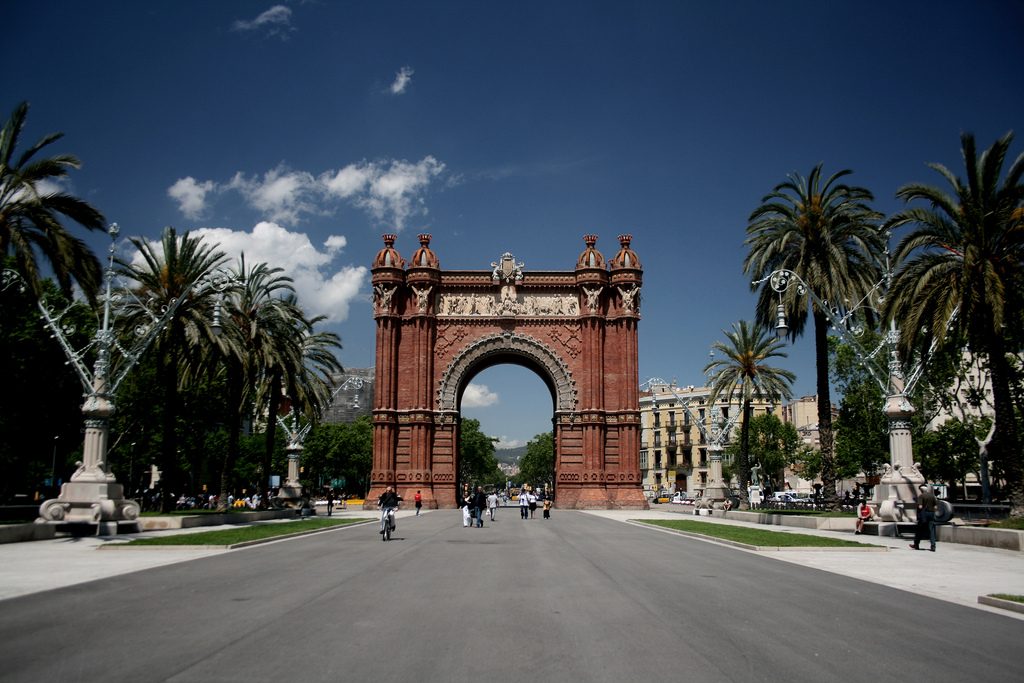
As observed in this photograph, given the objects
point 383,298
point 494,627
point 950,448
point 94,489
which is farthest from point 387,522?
point 950,448

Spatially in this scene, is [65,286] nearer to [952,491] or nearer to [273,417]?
[273,417]

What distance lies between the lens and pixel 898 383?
92.0 ft

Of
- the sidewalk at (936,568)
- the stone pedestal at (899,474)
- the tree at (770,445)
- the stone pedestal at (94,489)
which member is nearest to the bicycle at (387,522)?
the stone pedestal at (94,489)

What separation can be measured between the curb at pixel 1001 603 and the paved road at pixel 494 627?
0.38 meters

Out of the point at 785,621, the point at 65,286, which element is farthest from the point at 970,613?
the point at 65,286

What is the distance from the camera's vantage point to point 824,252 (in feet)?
109

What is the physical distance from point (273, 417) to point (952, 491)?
5037 cm

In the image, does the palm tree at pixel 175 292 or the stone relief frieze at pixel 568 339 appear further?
the stone relief frieze at pixel 568 339

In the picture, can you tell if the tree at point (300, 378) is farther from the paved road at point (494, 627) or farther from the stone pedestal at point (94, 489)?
the paved road at point (494, 627)

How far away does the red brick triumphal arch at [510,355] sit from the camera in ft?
180

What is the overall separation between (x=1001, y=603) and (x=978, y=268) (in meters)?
15.8

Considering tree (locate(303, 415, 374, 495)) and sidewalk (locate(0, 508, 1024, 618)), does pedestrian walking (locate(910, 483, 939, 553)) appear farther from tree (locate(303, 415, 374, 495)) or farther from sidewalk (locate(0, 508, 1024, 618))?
tree (locate(303, 415, 374, 495))

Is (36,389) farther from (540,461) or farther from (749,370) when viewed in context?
(540,461)

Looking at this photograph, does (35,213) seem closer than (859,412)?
Yes
